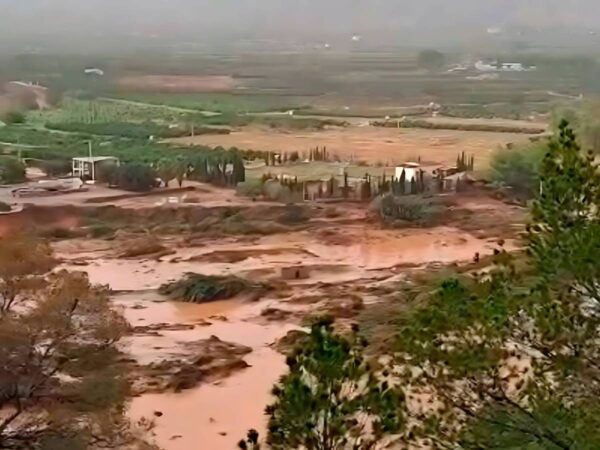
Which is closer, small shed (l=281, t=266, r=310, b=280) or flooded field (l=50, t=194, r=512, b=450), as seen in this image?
flooded field (l=50, t=194, r=512, b=450)

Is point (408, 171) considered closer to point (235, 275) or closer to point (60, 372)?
point (235, 275)

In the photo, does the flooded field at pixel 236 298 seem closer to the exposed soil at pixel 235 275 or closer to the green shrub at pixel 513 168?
the exposed soil at pixel 235 275

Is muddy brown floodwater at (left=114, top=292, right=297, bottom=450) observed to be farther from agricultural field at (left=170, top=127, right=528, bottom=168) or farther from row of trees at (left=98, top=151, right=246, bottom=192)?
agricultural field at (left=170, top=127, right=528, bottom=168)

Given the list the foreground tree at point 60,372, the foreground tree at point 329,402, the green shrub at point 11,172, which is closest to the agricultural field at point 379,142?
the green shrub at point 11,172

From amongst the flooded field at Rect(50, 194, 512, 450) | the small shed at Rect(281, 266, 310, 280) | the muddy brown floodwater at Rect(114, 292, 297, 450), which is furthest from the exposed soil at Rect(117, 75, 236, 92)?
the muddy brown floodwater at Rect(114, 292, 297, 450)

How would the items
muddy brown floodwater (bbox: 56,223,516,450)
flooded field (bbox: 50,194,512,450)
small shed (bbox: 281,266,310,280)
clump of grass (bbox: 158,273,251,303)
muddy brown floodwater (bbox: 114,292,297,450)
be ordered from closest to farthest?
1. muddy brown floodwater (bbox: 114,292,297,450)
2. muddy brown floodwater (bbox: 56,223,516,450)
3. flooded field (bbox: 50,194,512,450)
4. clump of grass (bbox: 158,273,251,303)
5. small shed (bbox: 281,266,310,280)

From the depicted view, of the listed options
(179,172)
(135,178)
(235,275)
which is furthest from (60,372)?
(179,172)

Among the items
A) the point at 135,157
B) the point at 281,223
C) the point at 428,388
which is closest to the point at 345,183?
the point at 281,223
